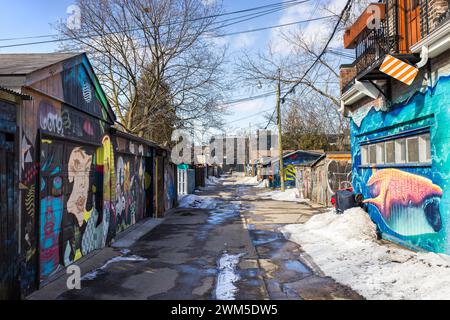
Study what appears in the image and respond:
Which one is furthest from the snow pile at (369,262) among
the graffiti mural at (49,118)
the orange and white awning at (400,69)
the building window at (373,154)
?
the graffiti mural at (49,118)

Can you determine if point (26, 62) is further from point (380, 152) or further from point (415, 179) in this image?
point (380, 152)

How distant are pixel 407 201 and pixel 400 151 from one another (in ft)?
4.06

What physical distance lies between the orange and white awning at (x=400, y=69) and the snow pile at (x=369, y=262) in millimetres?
3463

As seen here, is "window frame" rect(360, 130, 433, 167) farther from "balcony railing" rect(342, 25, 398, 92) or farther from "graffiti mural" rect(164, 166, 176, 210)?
"graffiti mural" rect(164, 166, 176, 210)

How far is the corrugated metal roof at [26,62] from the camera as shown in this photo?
5.42 metres

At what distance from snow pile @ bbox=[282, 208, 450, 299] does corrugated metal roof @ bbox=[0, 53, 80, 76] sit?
6.09 meters

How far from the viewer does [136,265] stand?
748cm

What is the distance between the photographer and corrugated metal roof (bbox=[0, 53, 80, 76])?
542cm

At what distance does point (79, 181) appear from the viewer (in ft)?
25.0

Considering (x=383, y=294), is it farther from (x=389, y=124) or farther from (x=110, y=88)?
(x=110, y=88)

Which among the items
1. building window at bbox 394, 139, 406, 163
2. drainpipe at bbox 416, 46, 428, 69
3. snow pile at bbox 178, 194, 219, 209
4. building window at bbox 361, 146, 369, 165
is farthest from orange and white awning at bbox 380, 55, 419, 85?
snow pile at bbox 178, 194, 219, 209

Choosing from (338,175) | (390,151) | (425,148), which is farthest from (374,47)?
(338,175)

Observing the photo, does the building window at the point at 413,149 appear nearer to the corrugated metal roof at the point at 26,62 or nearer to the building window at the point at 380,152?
the building window at the point at 380,152
